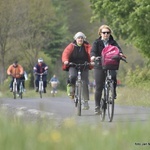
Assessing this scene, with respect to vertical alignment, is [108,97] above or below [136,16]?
below

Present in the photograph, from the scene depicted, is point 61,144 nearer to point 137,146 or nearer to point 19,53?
point 137,146

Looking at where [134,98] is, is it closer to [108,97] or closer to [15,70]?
[15,70]

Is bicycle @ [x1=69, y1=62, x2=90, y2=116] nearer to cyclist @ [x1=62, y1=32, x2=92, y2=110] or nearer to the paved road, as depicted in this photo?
cyclist @ [x1=62, y1=32, x2=92, y2=110]

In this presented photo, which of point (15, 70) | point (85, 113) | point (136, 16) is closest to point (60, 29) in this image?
point (15, 70)

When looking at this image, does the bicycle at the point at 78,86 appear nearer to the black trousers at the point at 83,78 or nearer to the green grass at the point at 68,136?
the black trousers at the point at 83,78

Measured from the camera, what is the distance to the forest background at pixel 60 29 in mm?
23625

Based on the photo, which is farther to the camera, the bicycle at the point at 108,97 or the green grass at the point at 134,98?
the green grass at the point at 134,98

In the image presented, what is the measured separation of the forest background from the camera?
23.6 metres

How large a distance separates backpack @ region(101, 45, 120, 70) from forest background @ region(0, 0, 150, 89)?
11.3 m

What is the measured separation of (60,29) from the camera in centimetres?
6456

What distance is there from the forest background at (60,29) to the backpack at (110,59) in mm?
11322

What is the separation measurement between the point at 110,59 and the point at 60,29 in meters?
54.2

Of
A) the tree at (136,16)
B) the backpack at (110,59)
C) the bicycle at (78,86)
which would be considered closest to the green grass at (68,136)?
the backpack at (110,59)

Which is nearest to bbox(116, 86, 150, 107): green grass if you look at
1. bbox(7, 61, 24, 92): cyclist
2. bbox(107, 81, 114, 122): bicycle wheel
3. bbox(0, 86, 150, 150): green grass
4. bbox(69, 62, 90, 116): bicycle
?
bbox(69, 62, 90, 116): bicycle
